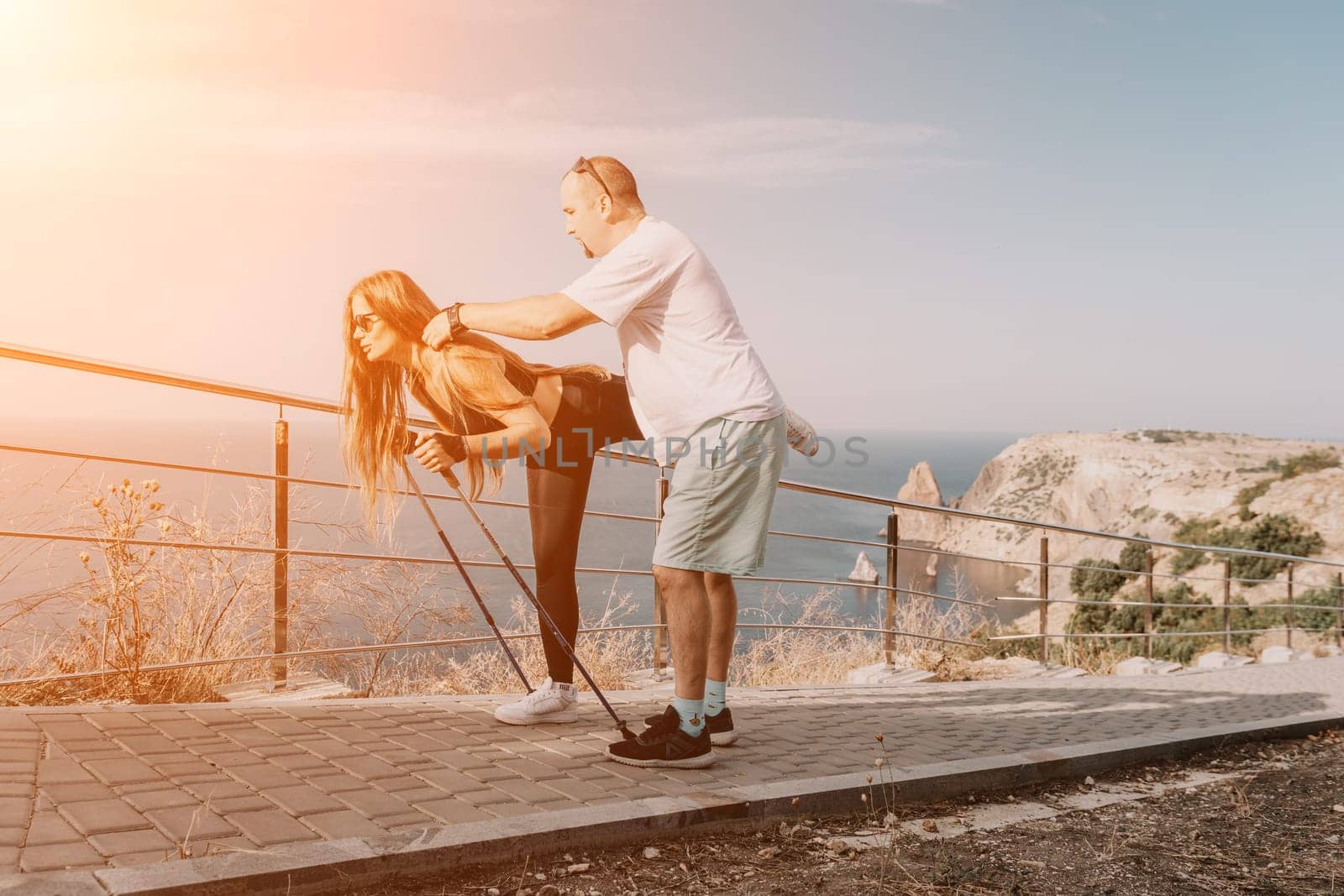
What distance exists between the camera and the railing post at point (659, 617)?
17.1 ft

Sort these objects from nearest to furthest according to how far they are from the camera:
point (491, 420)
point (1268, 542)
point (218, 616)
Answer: point (491, 420) → point (218, 616) → point (1268, 542)

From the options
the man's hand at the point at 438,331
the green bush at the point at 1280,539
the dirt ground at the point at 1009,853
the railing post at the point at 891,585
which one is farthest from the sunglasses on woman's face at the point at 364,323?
the green bush at the point at 1280,539

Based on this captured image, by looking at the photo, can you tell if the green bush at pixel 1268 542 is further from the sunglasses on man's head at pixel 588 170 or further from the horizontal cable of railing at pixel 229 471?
the sunglasses on man's head at pixel 588 170

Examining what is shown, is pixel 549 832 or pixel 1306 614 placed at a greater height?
pixel 549 832

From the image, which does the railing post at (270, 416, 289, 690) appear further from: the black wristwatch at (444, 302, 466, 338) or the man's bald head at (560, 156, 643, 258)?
the man's bald head at (560, 156, 643, 258)

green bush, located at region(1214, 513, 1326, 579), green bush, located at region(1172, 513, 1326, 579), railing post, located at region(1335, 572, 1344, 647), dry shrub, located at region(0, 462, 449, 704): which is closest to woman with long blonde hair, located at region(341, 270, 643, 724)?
dry shrub, located at region(0, 462, 449, 704)

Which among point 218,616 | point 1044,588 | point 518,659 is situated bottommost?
point 518,659

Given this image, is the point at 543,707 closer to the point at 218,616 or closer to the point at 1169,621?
the point at 218,616

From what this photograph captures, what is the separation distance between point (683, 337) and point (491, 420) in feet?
2.29

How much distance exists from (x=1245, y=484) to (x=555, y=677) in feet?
269

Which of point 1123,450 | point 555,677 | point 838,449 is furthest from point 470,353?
point 1123,450

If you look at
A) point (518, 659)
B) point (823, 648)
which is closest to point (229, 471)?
point (518, 659)

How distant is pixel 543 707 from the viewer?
3582mm

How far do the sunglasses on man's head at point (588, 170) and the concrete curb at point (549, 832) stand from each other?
1.75 metres
